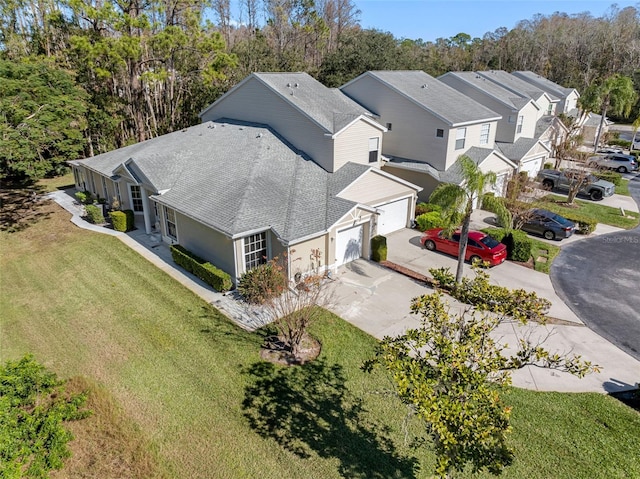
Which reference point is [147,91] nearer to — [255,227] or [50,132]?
[50,132]

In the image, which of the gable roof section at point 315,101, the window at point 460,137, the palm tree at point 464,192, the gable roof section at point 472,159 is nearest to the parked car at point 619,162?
the gable roof section at point 472,159

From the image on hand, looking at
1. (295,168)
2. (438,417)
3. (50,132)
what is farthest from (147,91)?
(438,417)

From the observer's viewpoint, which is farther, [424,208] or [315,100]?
[424,208]

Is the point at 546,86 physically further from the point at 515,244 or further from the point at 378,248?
the point at 378,248

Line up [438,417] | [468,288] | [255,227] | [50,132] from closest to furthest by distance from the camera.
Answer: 1. [438,417]
2. [468,288]
3. [255,227]
4. [50,132]

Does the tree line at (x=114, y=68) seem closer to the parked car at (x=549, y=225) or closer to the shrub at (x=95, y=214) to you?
the shrub at (x=95, y=214)

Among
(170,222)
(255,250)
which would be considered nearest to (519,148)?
(255,250)
